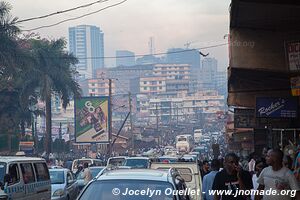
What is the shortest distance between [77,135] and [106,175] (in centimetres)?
6087

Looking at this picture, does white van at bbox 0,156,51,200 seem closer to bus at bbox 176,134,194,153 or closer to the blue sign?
the blue sign

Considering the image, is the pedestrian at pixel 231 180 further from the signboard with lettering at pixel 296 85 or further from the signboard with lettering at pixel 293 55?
the signboard with lettering at pixel 296 85

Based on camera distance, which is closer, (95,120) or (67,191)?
(67,191)

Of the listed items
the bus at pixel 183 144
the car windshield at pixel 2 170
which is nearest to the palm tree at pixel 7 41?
the car windshield at pixel 2 170

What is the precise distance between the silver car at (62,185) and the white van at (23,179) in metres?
2.55

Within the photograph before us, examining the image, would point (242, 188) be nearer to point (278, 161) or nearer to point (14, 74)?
point (278, 161)

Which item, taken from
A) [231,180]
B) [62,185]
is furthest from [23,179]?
[231,180]

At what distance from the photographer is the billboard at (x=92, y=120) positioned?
69250 millimetres

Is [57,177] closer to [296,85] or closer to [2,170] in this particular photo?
[2,170]

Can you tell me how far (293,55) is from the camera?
60.5 ft

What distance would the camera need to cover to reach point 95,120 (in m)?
69.9

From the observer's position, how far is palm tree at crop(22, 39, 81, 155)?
5872 cm

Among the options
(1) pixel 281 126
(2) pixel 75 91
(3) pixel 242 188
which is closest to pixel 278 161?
(3) pixel 242 188

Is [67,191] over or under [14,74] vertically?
under
